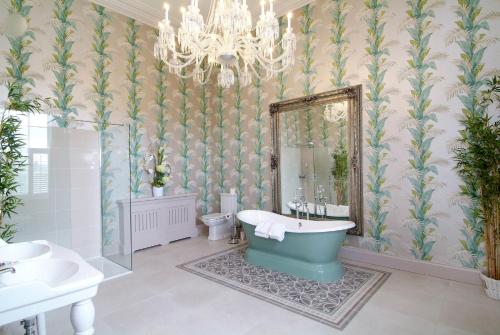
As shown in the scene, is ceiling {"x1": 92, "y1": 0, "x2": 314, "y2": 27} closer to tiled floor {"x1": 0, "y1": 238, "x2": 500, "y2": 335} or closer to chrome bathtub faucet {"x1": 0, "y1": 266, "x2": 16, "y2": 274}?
tiled floor {"x1": 0, "y1": 238, "x2": 500, "y2": 335}

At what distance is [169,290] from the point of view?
8.41 feet

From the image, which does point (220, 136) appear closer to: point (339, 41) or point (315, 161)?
point (315, 161)

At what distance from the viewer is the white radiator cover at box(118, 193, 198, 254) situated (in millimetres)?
3598

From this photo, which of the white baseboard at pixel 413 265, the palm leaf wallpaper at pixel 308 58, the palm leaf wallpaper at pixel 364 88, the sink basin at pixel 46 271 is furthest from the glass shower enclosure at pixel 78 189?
the white baseboard at pixel 413 265

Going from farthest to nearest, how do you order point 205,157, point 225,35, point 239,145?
1. point 205,157
2. point 239,145
3. point 225,35

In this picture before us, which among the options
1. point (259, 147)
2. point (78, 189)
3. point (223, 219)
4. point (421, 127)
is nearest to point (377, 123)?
point (421, 127)

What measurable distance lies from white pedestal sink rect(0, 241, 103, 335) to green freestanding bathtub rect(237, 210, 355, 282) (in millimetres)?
1980

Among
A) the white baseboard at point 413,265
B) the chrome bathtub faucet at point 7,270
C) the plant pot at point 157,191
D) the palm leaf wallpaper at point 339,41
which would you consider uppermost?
the palm leaf wallpaper at point 339,41

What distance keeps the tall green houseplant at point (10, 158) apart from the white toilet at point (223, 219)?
7.56ft

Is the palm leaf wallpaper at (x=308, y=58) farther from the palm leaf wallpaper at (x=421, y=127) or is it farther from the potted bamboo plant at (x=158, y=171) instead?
the potted bamboo plant at (x=158, y=171)

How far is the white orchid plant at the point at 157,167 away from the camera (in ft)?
13.3

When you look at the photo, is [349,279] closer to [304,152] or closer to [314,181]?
[314,181]

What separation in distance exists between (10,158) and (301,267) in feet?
9.96

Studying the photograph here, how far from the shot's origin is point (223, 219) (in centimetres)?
429
